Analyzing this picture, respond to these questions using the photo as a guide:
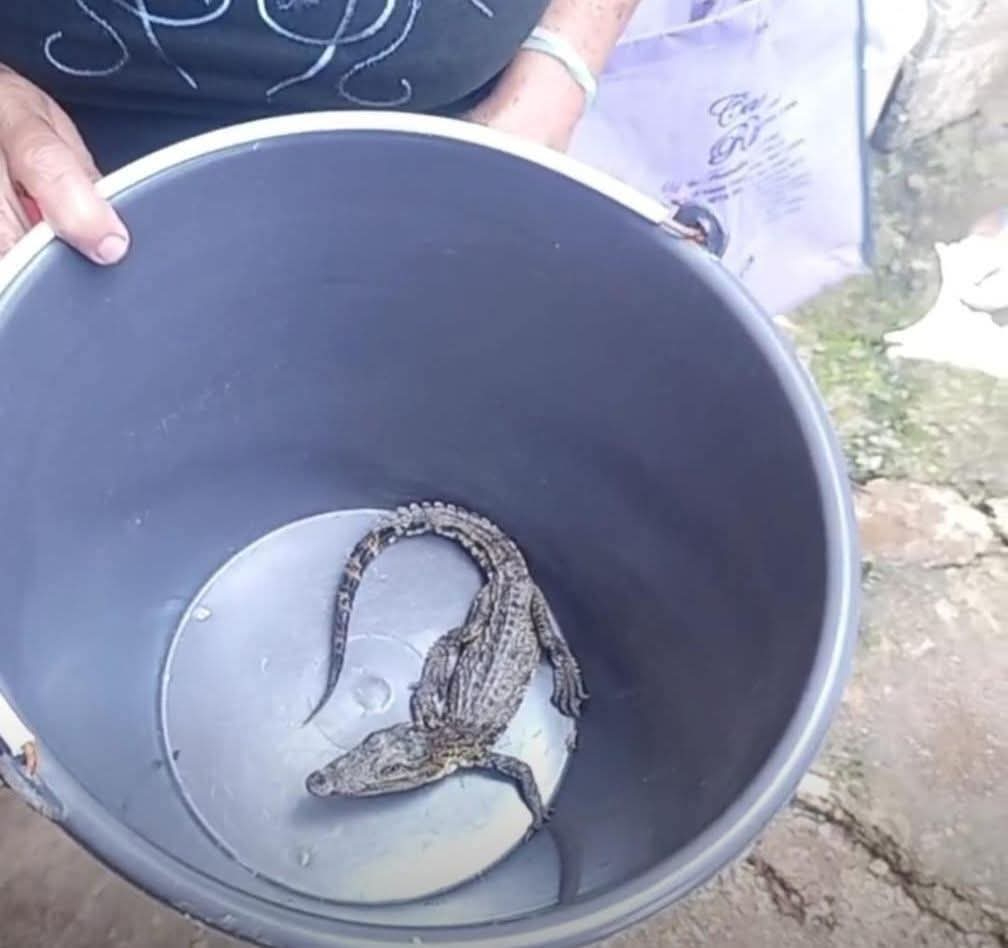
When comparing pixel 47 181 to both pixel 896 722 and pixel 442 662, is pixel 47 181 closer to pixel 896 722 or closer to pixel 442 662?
pixel 442 662

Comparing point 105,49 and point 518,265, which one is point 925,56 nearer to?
point 518,265

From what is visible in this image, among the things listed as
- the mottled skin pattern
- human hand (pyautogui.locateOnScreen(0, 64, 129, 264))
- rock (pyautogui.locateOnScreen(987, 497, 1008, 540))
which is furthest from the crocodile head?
rock (pyautogui.locateOnScreen(987, 497, 1008, 540))

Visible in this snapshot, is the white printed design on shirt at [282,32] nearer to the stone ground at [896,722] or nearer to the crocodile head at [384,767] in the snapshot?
the crocodile head at [384,767]

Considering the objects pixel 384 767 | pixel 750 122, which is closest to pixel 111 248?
pixel 384 767

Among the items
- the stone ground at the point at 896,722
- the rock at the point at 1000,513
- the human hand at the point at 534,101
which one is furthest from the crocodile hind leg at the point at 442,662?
the rock at the point at 1000,513

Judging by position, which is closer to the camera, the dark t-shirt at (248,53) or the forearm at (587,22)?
the dark t-shirt at (248,53)

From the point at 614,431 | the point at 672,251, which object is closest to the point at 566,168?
the point at 672,251
